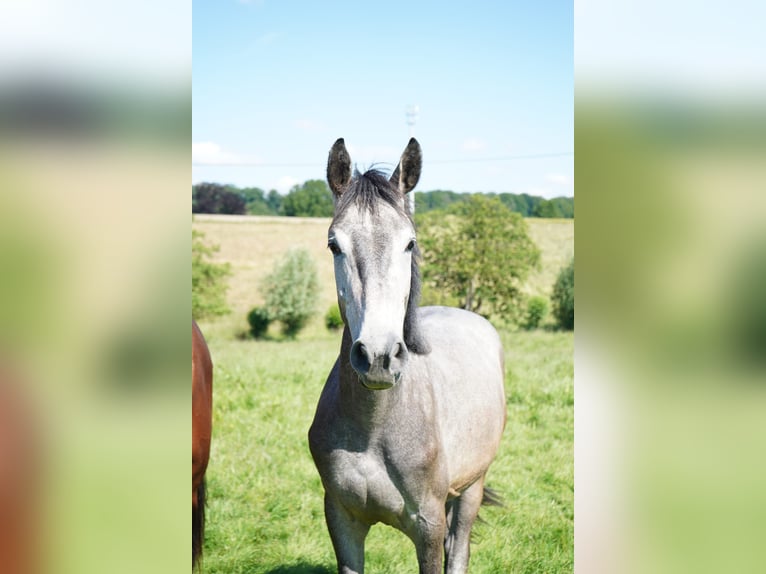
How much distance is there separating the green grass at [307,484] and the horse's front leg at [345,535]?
1.45 meters

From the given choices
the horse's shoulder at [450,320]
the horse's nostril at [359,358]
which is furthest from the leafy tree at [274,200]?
the horse's nostril at [359,358]

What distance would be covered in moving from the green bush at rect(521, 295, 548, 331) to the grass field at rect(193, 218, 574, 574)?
21.4ft

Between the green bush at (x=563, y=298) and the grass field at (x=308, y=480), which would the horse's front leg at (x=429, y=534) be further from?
the green bush at (x=563, y=298)

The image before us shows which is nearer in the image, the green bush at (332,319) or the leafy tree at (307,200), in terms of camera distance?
the green bush at (332,319)

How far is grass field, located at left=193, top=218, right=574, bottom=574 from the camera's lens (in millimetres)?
4652

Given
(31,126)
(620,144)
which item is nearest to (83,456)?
(31,126)

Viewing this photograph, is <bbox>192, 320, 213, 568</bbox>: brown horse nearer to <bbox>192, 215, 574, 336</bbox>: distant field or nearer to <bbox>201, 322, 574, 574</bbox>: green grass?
<bbox>201, 322, 574, 574</bbox>: green grass

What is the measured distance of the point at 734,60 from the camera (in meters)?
0.97

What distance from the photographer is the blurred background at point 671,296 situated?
3.06ft

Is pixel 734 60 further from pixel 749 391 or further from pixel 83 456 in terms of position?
pixel 83 456

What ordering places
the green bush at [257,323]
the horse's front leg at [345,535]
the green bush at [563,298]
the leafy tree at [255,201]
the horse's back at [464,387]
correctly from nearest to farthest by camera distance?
the horse's front leg at [345,535], the horse's back at [464,387], the green bush at [563,298], the green bush at [257,323], the leafy tree at [255,201]

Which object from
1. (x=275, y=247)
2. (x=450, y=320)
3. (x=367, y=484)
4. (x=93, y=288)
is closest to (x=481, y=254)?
(x=275, y=247)

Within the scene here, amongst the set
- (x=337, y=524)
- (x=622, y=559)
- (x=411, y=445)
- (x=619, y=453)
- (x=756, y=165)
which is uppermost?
(x=756, y=165)

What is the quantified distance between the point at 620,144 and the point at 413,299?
6.55 ft
